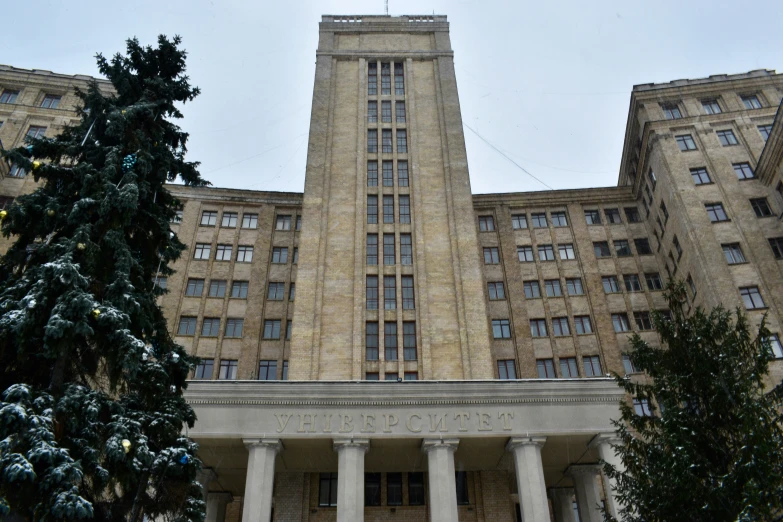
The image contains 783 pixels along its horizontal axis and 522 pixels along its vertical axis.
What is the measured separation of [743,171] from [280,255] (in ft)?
110

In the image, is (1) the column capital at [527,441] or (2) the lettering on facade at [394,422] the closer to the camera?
(1) the column capital at [527,441]

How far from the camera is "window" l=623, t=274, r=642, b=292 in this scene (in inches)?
1631

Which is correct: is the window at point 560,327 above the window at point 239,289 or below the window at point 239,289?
below

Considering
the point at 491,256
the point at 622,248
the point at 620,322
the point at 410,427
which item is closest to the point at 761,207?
the point at 622,248

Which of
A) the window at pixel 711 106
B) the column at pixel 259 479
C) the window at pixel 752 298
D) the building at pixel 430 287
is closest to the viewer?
the column at pixel 259 479

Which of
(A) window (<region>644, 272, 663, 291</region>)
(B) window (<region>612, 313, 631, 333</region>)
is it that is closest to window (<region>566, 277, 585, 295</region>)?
(B) window (<region>612, 313, 631, 333</region>)

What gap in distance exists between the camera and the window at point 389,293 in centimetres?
3225

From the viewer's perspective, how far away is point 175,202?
18.0 meters

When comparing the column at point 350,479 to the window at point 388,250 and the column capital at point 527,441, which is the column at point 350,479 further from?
the window at point 388,250

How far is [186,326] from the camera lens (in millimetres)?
38281

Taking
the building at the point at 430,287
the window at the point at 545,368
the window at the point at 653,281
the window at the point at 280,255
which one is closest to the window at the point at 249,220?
the building at the point at 430,287

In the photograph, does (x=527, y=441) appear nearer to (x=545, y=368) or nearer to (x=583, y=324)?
(x=545, y=368)

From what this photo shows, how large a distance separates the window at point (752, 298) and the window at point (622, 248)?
9.17 meters

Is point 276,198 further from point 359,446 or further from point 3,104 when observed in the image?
point 359,446
